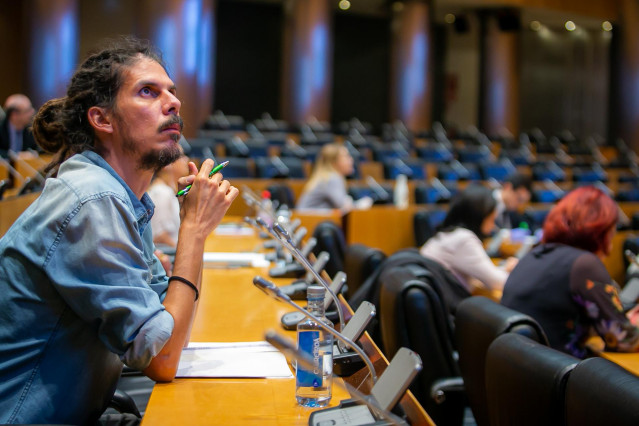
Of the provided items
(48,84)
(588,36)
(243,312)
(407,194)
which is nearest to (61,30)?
(48,84)

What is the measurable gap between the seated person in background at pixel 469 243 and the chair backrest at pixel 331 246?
17.2 inches

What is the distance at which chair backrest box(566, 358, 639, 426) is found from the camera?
101 cm

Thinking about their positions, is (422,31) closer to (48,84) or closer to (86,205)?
(48,84)

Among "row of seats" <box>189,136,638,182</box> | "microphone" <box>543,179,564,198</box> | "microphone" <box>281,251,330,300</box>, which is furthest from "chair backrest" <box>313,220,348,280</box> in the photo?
"microphone" <box>543,179,564,198</box>

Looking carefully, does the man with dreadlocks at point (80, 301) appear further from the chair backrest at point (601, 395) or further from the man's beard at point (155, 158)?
the chair backrest at point (601, 395)

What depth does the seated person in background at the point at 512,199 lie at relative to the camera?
5676 mm

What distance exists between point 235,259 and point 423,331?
142 cm

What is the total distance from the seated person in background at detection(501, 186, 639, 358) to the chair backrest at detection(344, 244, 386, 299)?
0.53 m

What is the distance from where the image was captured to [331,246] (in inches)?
132

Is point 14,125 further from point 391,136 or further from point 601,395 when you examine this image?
point 391,136

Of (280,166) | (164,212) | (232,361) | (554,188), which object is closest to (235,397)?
(232,361)

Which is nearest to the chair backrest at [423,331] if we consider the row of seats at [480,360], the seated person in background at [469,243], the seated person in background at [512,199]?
the row of seats at [480,360]

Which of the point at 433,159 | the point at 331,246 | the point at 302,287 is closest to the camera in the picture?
the point at 302,287

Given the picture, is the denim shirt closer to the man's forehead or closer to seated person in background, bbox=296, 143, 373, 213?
the man's forehead
